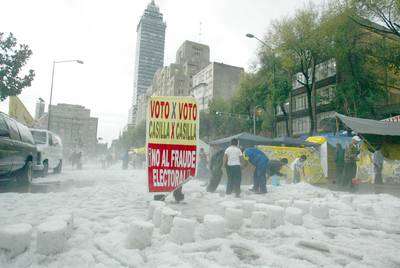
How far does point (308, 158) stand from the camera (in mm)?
14961

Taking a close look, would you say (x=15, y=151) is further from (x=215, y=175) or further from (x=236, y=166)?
(x=236, y=166)

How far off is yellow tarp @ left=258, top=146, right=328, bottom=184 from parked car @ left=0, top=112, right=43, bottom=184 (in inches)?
362

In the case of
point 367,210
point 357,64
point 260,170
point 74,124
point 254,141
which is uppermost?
point 74,124

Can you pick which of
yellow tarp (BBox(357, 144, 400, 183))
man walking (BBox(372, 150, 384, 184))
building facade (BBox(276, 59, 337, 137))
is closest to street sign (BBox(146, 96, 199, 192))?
man walking (BBox(372, 150, 384, 184))

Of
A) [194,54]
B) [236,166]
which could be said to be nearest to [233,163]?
[236,166]

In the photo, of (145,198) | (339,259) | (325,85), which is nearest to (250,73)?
(325,85)

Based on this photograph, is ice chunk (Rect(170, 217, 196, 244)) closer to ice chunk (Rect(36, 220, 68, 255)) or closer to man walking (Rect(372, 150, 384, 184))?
ice chunk (Rect(36, 220, 68, 255))

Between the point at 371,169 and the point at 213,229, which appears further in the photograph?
the point at 371,169

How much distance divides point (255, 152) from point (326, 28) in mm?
20230

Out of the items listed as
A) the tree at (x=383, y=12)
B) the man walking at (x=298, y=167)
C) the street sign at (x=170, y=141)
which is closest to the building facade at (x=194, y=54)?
the tree at (x=383, y=12)

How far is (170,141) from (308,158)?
10207 mm

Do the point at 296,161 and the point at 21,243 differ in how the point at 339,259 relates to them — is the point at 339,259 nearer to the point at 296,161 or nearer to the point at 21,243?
the point at 21,243

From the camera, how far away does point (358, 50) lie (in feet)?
86.7

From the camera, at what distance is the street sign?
645cm
